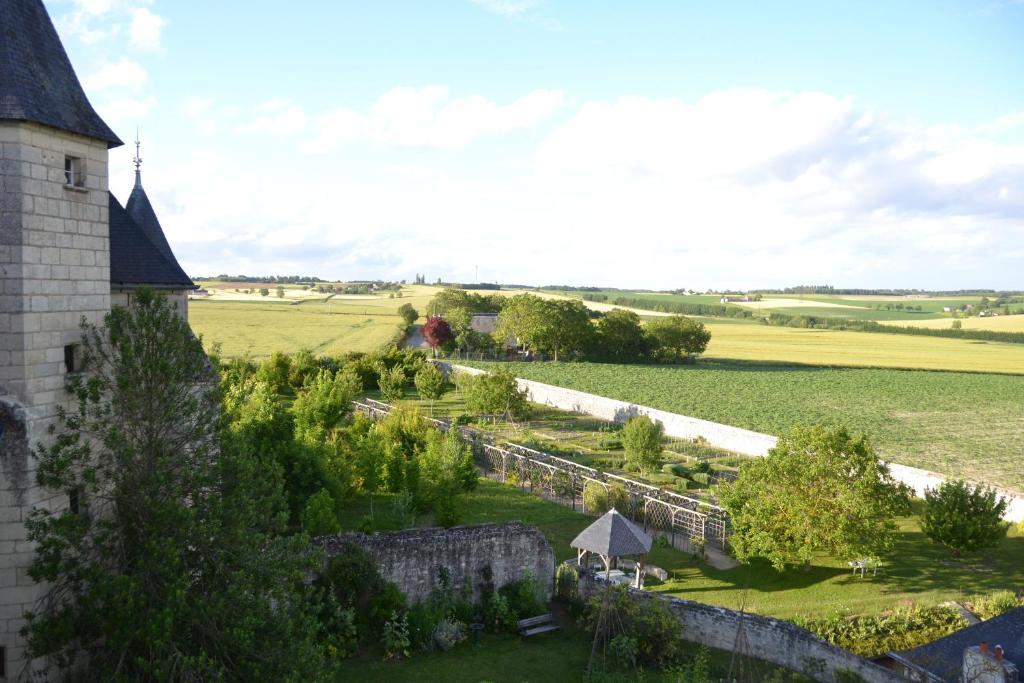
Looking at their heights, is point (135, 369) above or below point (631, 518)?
above

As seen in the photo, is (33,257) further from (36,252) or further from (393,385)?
(393,385)

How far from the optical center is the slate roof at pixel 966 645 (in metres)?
13.2

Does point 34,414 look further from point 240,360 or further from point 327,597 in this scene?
point 240,360

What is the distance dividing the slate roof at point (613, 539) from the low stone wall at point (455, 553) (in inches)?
56.6

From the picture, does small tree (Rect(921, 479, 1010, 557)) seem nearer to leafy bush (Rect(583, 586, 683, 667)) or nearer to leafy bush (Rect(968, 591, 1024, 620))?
leafy bush (Rect(968, 591, 1024, 620))

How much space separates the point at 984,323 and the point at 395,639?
14203 centimetres

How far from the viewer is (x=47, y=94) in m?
11.4

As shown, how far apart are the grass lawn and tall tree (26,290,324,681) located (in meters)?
10.4

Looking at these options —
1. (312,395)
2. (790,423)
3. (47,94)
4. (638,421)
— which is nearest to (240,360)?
(312,395)

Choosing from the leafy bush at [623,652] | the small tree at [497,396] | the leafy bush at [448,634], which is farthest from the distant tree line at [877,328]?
the leafy bush at [448,634]

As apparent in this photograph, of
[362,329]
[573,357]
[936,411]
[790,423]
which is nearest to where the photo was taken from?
[790,423]

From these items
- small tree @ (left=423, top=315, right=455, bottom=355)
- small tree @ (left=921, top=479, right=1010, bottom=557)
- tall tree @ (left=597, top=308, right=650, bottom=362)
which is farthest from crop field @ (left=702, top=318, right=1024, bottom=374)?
small tree @ (left=921, top=479, right=1010, bottom=557)

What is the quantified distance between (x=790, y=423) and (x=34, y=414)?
1649 inches

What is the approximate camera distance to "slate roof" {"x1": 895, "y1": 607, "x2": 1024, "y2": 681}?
1322cm
